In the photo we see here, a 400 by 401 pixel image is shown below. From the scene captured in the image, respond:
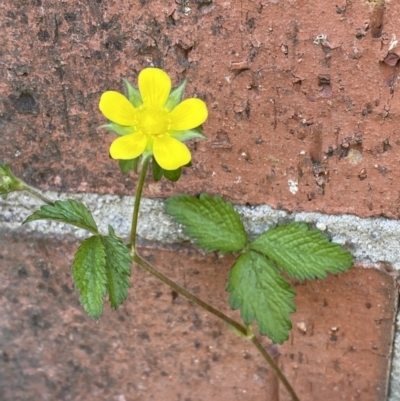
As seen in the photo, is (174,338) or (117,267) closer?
(117,267)

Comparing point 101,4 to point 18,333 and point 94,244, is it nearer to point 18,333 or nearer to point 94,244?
point 94,244

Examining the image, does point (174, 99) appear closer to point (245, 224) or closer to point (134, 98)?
point (134, 98)

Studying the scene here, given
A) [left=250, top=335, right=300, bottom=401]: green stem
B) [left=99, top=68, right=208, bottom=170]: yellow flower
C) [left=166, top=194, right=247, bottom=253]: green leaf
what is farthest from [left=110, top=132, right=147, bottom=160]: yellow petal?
[left=250, top=335, right=300, bottom=401]: green stem

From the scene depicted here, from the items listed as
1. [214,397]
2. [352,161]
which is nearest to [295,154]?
[352,161]

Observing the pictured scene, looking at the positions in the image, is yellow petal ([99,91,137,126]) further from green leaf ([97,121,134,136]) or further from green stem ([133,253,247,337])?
green stem ([133,253,247,337])

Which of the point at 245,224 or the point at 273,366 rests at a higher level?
the point at 245,224

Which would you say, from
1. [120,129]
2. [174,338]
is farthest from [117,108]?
[174,338]
